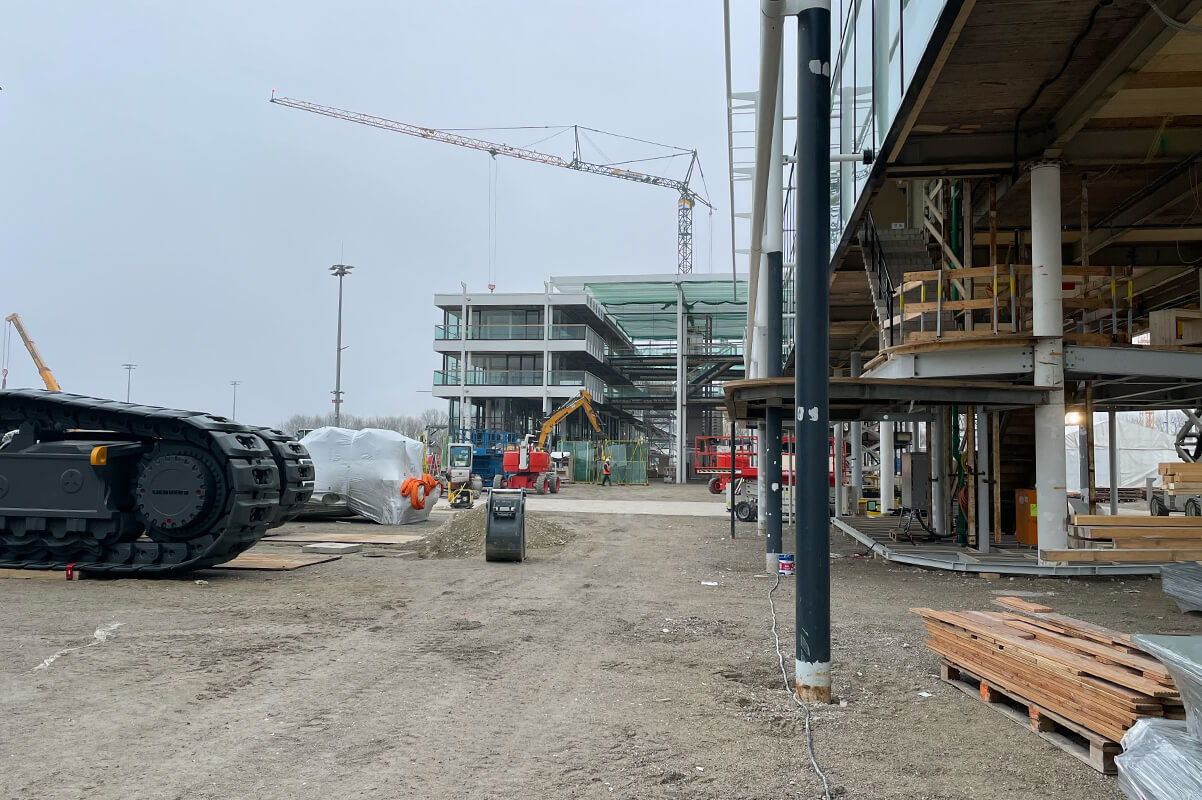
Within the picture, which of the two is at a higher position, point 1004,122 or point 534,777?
point 1004,122

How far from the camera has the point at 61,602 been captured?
10164mm

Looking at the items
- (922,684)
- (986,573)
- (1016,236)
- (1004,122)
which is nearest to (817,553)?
(922,684)

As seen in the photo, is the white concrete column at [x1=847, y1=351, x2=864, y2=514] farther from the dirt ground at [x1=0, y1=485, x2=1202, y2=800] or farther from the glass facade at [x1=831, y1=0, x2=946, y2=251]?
the dirt ground at [x1=0, y1=485, x2=1202, y2=800]

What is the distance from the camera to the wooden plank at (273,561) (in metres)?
13.4

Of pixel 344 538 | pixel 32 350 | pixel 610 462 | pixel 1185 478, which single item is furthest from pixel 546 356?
Result: pixel 1185 478

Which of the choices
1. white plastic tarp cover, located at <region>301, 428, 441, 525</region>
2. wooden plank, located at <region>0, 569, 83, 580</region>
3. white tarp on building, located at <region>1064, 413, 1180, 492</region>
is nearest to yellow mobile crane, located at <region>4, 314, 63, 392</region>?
white plastic tarp cover, located at <region>301, 428, 441, 525</region>

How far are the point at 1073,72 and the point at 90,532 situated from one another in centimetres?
1410

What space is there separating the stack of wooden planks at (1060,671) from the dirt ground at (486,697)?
8.3 inches

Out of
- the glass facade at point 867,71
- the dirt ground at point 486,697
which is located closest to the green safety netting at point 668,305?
the glass facade at point 867,71

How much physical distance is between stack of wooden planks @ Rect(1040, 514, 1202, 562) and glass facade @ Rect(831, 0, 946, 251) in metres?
6.07

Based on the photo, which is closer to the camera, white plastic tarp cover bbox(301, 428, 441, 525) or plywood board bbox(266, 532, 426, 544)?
plywood board bbox(266, 532, 426, 544)

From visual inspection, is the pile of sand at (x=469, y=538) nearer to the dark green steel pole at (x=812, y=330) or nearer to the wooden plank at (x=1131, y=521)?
the wooden plank at (x=1131, y=521)

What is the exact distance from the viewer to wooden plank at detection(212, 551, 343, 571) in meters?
13.4

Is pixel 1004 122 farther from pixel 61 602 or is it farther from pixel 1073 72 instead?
pixel 61 602
